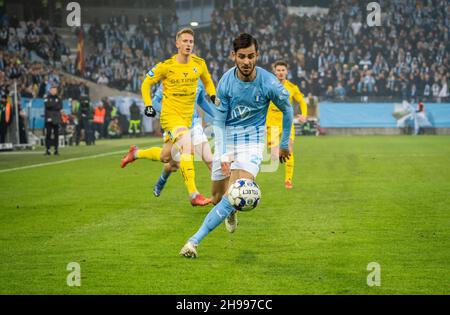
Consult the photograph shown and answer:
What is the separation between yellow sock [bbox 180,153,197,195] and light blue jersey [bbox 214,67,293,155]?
278 centimetres

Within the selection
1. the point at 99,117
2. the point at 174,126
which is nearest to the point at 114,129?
the point at 99,117

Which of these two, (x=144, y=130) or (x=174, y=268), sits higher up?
(x=174, y=268)

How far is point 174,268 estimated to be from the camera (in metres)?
7.80

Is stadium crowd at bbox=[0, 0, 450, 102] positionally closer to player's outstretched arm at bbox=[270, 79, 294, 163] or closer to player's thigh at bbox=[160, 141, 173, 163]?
player's thigh at bbox=[160, 141, 173, 163]

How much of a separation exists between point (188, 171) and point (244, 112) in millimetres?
3318

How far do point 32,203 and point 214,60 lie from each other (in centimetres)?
3353

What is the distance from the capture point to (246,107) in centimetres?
900

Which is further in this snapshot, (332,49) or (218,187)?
(332,49)

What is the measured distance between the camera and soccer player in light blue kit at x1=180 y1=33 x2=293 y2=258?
8.68m

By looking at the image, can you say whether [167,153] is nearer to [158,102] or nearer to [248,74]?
[158,102]

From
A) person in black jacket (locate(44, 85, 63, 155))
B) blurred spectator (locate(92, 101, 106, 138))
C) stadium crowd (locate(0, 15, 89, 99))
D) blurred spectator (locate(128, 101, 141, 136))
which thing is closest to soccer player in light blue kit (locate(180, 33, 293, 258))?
person in black jacket (locate(44, 85, 63, 155))

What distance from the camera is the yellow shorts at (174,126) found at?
13.1 meters
